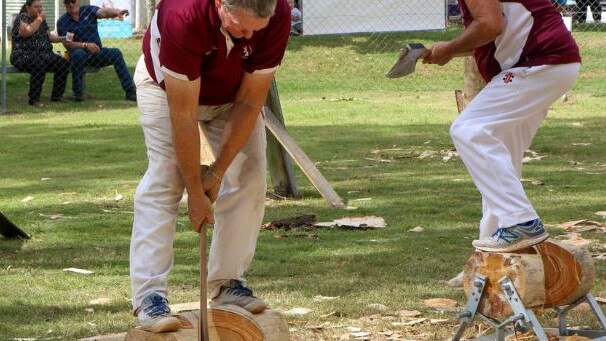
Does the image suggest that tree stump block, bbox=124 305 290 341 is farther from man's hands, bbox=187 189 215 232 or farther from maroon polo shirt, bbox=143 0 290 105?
maroon polo shirt, bbox=143 0 290 105

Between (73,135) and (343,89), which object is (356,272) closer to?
(73,135)

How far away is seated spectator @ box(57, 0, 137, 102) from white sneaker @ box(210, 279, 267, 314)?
47.8 ft

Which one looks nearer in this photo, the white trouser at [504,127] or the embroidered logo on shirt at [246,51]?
the embroidered logo on shirt at [246,51]

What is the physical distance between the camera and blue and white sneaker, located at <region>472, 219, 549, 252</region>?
5719mm

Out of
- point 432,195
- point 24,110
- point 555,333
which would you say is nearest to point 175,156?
point 555,333

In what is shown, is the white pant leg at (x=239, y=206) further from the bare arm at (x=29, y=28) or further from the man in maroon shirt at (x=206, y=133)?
the bare arm at (x=29, y=28)

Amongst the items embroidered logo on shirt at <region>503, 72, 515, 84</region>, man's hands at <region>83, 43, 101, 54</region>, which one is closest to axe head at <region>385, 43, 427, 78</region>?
embroidered logo on shirt at <region>503, 72, 515, 84</region>

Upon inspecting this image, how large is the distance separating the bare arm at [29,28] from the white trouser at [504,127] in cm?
1391

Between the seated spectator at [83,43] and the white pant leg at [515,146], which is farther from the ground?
the white pant leg at [515,146]

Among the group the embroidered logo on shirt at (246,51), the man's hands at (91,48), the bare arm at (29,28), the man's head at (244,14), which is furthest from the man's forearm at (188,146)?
the man's hands at (91,48)

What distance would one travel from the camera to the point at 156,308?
17.2 feet

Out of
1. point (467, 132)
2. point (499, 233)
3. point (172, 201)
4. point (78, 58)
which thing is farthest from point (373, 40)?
point (172, 201)

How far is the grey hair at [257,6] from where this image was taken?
4727 millimetres

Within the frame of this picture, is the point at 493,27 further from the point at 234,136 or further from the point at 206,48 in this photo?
the point at 206,48
